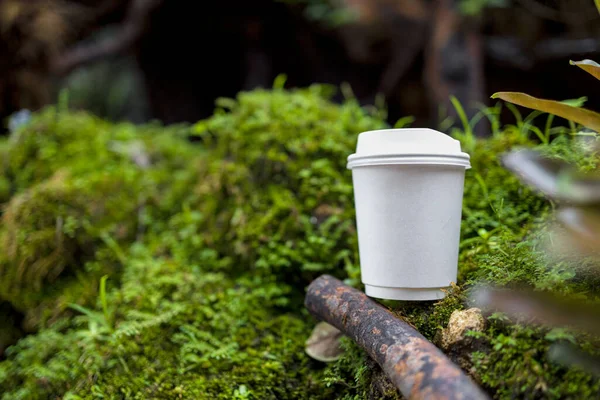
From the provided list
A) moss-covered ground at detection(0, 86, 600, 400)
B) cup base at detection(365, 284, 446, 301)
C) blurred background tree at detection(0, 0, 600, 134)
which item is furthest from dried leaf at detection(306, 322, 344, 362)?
blurred background tree at detection(0, 0, 600, 134)

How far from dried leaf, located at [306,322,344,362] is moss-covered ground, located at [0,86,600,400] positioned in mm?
64

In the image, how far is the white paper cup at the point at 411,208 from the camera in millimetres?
1515

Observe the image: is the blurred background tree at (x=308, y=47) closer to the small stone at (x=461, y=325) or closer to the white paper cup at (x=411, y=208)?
the white paper cup at (x=411, y=208)

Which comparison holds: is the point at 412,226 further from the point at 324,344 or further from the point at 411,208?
the point at 324,344

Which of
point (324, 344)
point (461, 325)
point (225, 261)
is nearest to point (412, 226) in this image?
point (461, 325)

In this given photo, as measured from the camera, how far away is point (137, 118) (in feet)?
24.0

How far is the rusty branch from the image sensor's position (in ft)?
3.66

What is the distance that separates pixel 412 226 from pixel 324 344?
2.46 feet

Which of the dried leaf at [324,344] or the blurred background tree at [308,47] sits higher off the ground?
the blurred background tree at [308,47]

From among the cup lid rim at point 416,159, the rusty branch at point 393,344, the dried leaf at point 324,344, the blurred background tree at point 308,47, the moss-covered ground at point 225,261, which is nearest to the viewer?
the rusty branch at point 393,344

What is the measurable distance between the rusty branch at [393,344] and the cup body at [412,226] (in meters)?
0.12

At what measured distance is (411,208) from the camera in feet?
5.01

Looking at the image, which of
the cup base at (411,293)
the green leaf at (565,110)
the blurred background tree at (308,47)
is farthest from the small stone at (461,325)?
the blurred background tree at (308,47)

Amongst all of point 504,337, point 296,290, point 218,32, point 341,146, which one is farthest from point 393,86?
point 504,337
